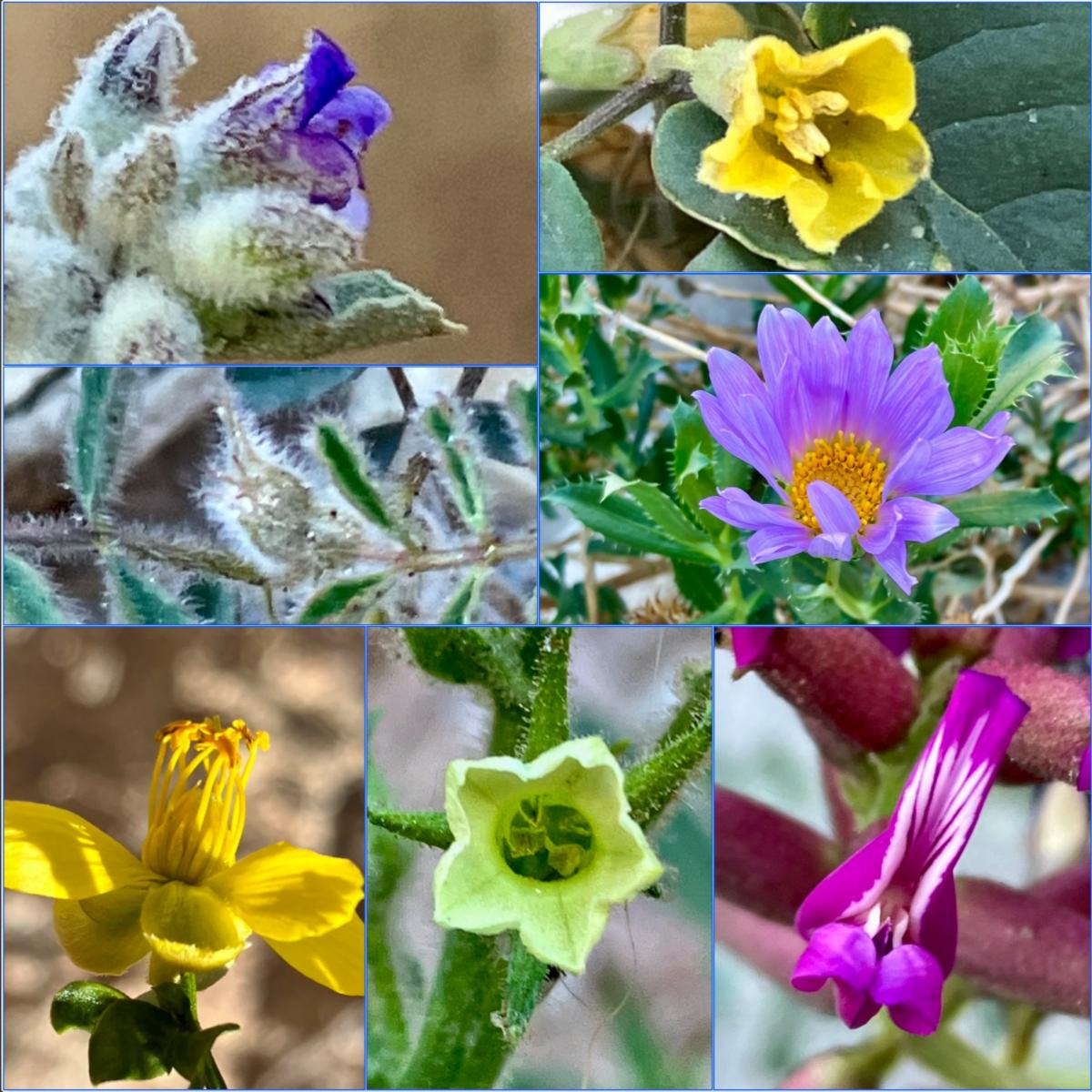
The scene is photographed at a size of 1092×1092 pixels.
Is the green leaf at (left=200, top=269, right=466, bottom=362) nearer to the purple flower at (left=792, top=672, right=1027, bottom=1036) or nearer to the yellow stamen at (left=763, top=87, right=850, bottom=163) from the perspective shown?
the yellow stamen at (left=763, top=87, right=850, bottom=163)

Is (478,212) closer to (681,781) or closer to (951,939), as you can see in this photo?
(681,781)

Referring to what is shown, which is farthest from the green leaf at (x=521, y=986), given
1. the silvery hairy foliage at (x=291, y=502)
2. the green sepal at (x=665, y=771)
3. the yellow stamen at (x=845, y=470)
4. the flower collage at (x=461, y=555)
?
the yellow stamen at (x=845, y=470)

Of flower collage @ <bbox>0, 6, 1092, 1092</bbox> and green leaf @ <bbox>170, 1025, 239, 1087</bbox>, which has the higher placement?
flower collage @ <bbox>0, 6, 1092, 1092</bbox>

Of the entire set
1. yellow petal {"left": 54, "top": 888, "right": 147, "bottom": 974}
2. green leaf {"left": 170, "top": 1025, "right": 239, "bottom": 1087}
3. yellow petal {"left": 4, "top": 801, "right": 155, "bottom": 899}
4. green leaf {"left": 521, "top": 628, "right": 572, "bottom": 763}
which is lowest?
green leaf {"left": 170, "top": 1025, "right": 239, "bottom": 1087}

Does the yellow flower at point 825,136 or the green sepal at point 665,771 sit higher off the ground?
the yellow flower at point 825,136

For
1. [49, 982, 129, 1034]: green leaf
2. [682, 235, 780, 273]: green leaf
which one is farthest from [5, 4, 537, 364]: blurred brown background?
[49, 982, 129, 1034]: green leaf

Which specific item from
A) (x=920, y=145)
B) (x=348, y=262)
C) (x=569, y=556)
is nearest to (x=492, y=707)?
(x=569, y=556)

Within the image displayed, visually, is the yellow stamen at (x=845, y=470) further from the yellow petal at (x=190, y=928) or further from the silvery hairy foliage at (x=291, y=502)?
the yellow petal at (x=190, y=928)
